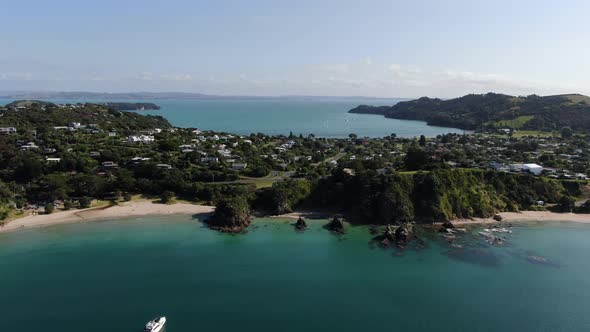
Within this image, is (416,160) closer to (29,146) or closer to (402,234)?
(402,234)

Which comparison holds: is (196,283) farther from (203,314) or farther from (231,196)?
(231,196)

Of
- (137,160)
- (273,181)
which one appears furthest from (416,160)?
(137,160)

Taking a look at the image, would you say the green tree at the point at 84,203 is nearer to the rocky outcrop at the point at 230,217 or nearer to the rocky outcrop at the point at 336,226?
the rocky outcrop at the point at 230,217

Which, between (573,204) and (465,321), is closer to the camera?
(465,321)

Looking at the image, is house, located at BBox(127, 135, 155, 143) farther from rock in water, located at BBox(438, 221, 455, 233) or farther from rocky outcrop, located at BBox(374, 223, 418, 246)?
rock in water, located at BBox(438, 221, 455, 233)

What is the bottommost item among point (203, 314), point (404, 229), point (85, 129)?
point (203, 314)

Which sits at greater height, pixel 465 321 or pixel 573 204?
pixel 573 204

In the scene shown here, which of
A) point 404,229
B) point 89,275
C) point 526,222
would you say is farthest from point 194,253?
point 526,222

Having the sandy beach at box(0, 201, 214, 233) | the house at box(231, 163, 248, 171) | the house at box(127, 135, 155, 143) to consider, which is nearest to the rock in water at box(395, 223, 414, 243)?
the sandy beach at box(0, 201, 214, 233)
